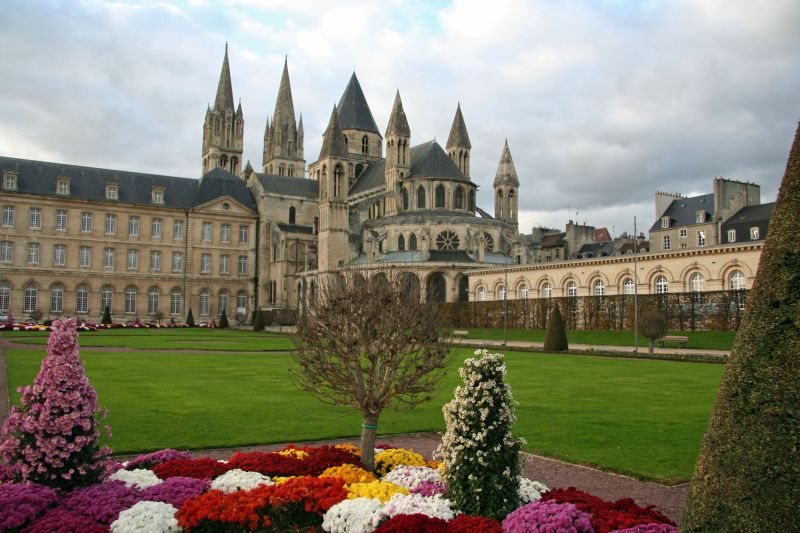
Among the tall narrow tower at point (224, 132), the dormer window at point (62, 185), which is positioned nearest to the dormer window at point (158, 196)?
the dormer window at point (62, 185)

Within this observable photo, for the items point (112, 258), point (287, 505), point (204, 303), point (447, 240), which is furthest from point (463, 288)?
point (287, 505)

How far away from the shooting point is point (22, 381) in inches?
677

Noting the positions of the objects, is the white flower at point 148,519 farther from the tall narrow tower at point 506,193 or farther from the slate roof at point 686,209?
the tall narrow tower at point 506,193

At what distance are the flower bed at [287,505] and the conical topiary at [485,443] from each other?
8.5 inches

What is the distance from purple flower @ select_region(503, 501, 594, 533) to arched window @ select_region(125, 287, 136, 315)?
64.2 meters

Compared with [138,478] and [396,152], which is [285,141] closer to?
[396,152]

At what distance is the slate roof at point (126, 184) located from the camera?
62000mm

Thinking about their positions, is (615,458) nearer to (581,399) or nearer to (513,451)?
(513,451)

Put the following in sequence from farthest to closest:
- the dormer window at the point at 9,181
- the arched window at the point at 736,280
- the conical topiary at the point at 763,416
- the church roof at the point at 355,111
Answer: the church roof at the point at 355,111 → the dormer window at the point at 9,181 → the arched window at the point at 736,280 → the conical topiary at the point at 763,416

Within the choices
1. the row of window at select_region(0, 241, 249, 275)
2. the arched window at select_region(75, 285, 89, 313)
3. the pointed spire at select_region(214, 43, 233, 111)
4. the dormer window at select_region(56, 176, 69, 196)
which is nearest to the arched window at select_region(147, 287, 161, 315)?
the row of window at select_region(0, 241, 249, 275)

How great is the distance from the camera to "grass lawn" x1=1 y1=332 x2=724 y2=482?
10688 millimetres

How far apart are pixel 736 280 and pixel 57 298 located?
5394cm

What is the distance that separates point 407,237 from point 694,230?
25.1m

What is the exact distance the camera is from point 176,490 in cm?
740
